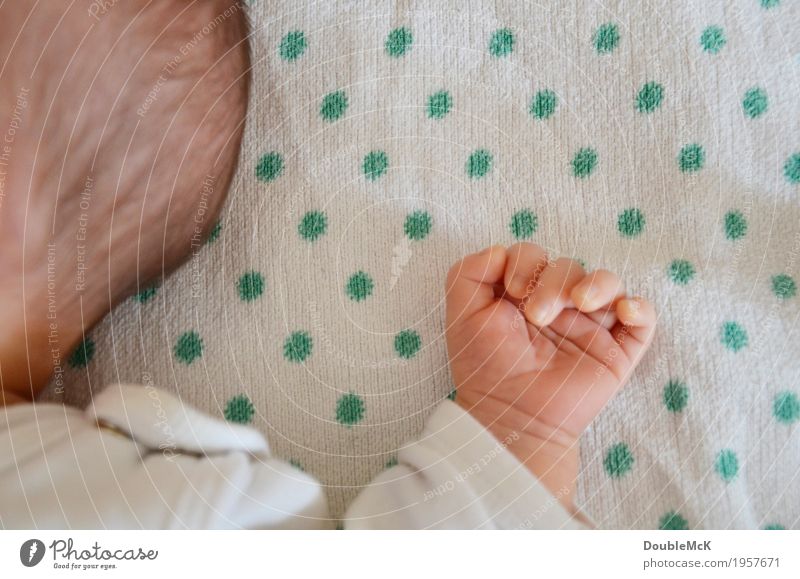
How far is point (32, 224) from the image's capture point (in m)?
0.35

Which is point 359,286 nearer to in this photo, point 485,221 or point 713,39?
point 485,221

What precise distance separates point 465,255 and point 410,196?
0.16 ft

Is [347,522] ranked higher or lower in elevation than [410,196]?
lower

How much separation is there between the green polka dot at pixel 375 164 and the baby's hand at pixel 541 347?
0.25ft

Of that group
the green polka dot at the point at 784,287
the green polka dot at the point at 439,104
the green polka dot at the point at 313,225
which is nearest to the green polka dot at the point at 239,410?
the green polka dot at the point at 313,225

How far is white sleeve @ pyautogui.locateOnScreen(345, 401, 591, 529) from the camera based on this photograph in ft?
1.09

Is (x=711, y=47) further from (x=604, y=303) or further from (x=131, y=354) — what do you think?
(x=131, y=354)

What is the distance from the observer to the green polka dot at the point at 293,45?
1.29ft

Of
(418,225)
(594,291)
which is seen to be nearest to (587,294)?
(594,291)

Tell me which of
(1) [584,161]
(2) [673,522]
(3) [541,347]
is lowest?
(2) [673,522]

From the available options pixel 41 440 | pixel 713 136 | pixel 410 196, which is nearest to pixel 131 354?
pixel 41 440

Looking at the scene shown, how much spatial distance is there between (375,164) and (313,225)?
0.05m

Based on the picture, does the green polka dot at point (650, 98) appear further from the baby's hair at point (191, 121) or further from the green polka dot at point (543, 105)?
the baby's hair at point (191, 121)

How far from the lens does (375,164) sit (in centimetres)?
38
